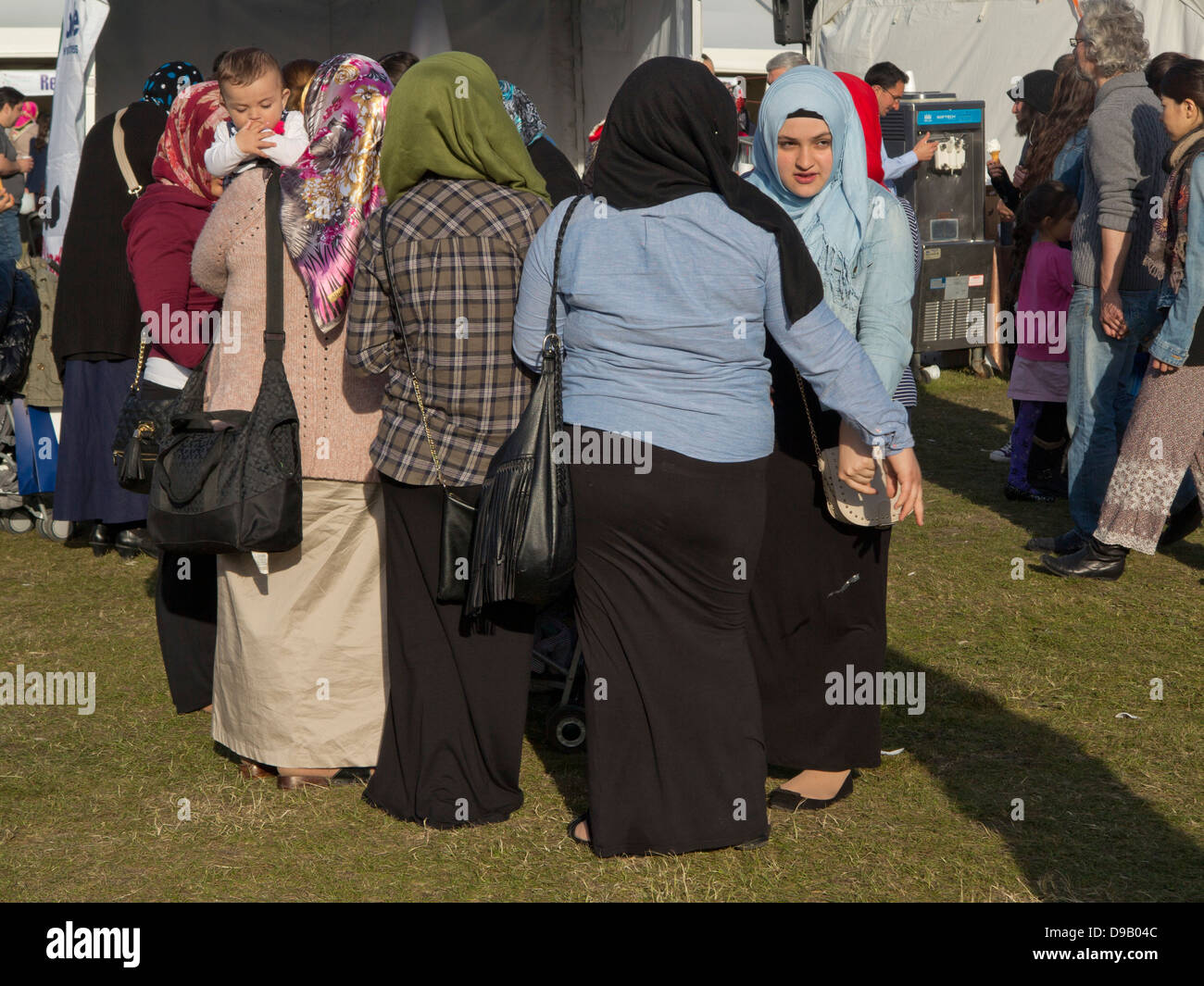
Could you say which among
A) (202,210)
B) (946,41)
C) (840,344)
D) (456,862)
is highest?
(946,41)

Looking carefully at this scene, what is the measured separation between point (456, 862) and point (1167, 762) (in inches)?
83.0

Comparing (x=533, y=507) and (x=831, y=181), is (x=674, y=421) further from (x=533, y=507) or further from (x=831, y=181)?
(x=831, y=181)

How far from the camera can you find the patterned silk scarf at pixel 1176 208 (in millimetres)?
5133

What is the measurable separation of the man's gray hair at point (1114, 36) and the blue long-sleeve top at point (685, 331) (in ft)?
12.1

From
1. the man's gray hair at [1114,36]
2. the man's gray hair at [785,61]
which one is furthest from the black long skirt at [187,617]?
the man's gray hair at [785,61]

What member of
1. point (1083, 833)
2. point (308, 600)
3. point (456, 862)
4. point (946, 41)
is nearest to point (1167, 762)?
point (1083, 833)

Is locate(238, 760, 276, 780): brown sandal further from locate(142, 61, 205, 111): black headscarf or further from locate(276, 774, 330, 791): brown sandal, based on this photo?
locate(142, 61, 205, 111): black headscarf

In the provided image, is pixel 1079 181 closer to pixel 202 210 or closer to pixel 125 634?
pixel 202 210

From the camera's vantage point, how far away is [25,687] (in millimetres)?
4773

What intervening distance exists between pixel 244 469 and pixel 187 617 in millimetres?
1033

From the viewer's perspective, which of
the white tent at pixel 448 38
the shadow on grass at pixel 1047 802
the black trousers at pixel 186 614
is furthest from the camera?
the white tent at pixel 448 38

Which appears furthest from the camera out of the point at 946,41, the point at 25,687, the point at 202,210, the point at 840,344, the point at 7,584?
the point at 946,41

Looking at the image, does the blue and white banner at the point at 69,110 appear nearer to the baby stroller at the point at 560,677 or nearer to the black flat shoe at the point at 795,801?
the baby stroller at the point at 560,677

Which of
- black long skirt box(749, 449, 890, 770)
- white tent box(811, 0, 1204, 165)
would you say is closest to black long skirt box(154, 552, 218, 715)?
black long skirt box(749, 449, 890, 770)
